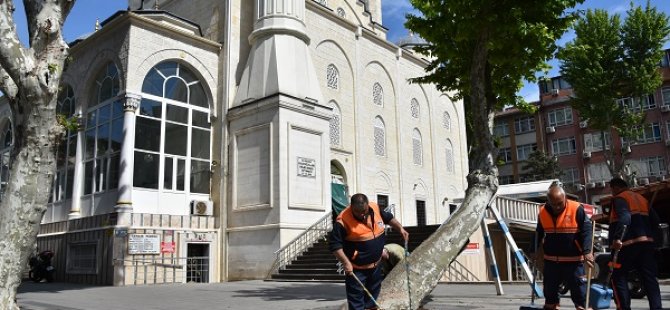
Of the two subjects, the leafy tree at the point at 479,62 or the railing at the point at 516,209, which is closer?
the leafy tree at the point at 479,62

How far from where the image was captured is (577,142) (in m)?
46.4

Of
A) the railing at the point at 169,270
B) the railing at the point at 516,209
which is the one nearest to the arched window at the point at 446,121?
the railing at the point at 516,209

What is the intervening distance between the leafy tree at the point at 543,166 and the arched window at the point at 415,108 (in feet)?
64.4

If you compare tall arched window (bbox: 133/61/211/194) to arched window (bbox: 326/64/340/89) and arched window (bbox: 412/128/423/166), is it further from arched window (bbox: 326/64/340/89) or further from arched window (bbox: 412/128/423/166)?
arched window (bbox: 412/128/423/166)

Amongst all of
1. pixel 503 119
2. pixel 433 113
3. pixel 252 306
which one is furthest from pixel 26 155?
pixel 503 119

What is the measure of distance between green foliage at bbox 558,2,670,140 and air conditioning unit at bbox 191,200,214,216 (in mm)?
16540

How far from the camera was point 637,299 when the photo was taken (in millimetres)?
9250

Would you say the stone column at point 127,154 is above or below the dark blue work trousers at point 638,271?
above

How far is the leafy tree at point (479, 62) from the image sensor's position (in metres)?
8.66

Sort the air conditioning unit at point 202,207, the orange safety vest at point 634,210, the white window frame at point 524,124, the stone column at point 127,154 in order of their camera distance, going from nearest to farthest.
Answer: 1. the orange safety vest at point 634,210
2. the stone column at point 127,154
3. the air conditioning unit at point 202,207
4. the white window frame at point 524,124

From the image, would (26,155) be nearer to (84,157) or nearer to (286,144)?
(286,144)

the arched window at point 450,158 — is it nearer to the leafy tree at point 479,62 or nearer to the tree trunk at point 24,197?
the leafy tree at point 479,62

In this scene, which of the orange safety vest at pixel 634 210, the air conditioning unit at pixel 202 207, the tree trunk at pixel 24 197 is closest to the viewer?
the orange safety vest at pixel 634 210

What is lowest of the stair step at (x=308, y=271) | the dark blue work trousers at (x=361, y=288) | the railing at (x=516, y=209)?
the stair step at (x=308, y=271)
